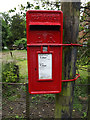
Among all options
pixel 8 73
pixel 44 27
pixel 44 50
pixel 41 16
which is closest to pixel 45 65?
pixel 44 50

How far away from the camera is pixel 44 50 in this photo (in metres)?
1.35

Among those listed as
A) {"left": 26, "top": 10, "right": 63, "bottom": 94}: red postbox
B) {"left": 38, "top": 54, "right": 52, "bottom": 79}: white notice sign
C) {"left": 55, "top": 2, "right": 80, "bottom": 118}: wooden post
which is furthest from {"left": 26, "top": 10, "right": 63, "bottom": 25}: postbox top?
{"left": 38, "top": 54, "right": 52, "bottom": 79}: white notice sign

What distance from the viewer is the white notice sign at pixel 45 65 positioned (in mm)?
1372

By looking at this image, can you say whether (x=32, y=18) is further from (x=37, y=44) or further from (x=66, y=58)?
(x=66, y=58)

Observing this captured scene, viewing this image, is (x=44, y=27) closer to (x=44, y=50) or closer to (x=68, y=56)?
(x=44, y=50)

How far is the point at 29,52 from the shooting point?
1.34 metres

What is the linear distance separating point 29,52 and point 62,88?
66 cm

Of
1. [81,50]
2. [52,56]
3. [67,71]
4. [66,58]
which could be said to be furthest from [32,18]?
[81,50]

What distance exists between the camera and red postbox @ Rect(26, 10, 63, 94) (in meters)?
1.30

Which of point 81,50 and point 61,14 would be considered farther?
point 81,50

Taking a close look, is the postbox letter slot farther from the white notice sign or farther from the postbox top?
the white notice sign

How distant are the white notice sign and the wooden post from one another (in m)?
0.20

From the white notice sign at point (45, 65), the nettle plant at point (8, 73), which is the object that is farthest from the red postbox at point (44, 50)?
the nettle plant at point (8, 73)

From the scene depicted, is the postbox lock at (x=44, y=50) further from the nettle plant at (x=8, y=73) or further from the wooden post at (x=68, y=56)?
the nettle plant at (x=8, y=73)
